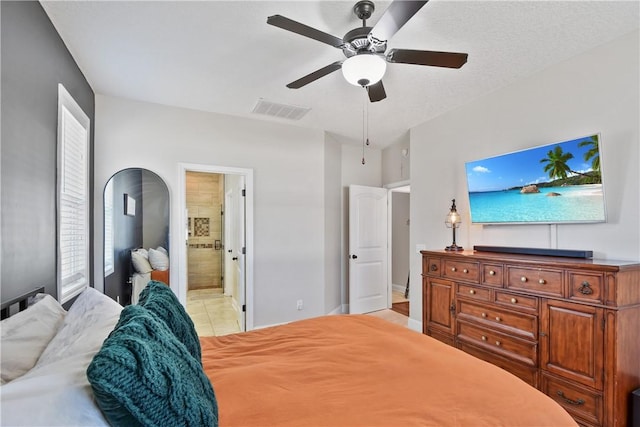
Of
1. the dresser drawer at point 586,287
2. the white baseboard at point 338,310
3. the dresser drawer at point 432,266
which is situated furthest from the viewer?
the white baseboard at point 338,310

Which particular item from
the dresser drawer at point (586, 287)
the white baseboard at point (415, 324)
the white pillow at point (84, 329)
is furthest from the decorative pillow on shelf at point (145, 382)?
the white baseboard at point (415, 324)

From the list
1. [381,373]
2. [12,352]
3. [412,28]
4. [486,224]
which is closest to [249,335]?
[381,373]

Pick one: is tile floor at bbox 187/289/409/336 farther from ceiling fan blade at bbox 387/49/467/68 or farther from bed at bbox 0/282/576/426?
ceiling fan blade at bbox 387/49/467/68

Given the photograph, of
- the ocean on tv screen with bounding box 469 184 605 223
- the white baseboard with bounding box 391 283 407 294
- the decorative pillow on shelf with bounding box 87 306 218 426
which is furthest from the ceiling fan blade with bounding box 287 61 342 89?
the white baseboard with bounding box 391 283 407 294

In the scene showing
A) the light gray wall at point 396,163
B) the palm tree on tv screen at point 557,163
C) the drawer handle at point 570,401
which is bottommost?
the drawer handle at point 570,401

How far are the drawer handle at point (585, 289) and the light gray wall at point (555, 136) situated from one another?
531 millimetres

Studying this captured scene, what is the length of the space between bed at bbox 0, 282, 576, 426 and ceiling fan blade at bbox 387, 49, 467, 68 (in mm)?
1603

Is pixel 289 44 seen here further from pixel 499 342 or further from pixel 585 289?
pixel 499 342

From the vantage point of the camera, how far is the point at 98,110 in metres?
3.29

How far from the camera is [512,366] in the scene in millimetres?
2436

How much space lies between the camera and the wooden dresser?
192 cm

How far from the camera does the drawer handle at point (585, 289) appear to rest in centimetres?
201

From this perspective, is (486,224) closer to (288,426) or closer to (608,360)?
(608,360)

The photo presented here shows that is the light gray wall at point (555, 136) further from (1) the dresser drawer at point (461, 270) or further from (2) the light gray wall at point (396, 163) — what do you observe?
(2) the light gray wall at point (396, 163)
